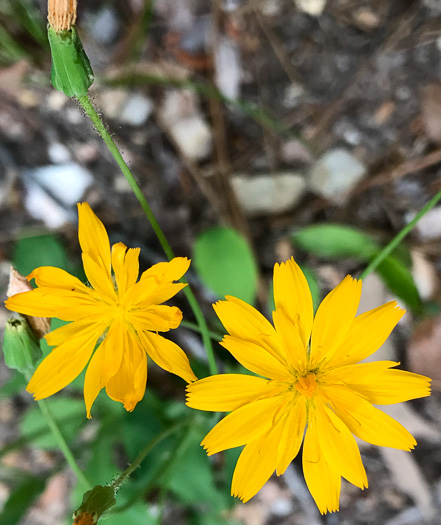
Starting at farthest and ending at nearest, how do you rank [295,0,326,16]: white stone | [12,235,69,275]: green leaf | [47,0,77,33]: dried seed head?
[295,0,326,16]: white stone
[12,235,69,275]: green leaf
[47,0,77,33]: dried seed head

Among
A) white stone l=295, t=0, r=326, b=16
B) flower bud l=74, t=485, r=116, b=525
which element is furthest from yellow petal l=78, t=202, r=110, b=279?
white stone l=295, t=0, r=326, b=16

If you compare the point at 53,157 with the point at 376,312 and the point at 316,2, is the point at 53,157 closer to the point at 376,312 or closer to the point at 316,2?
the point at 316,2

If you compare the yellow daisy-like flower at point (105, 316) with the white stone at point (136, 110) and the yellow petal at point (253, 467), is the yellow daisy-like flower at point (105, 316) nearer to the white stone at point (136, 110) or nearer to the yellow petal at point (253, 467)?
the yellow petal at point (253, 467)

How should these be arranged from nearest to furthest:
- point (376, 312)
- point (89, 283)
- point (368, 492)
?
point (376, 312) → point (89, 283) → point (368, 492)

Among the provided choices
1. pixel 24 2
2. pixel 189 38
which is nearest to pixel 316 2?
pixel 189 38

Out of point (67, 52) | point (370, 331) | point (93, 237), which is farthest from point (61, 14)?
point (370, 331)

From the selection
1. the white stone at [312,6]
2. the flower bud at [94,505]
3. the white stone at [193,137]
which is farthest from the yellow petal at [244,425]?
the white stone at [312,6]

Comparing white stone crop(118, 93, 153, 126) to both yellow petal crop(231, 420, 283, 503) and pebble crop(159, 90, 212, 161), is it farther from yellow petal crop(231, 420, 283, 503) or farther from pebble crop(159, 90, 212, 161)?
yellow petal crop(231, 420, 283, 503)
